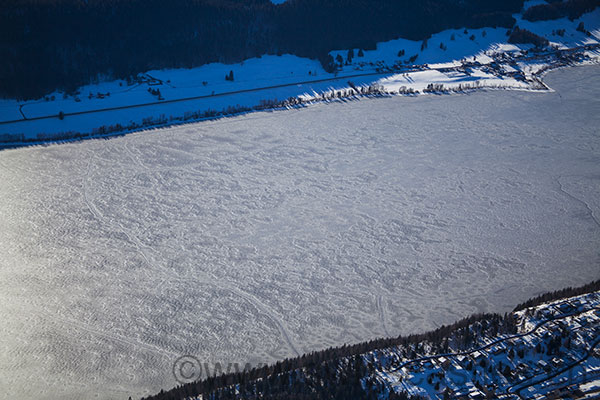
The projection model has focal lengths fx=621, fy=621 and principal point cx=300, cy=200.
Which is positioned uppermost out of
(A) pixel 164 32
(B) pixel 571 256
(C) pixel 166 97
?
(A) pixel 164 32

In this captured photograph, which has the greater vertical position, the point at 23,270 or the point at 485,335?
the point at 23,270

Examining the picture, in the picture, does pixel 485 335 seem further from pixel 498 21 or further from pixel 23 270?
pixel 498 21

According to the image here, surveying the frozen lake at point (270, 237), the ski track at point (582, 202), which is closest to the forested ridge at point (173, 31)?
the frozen lake at point (270, 237)

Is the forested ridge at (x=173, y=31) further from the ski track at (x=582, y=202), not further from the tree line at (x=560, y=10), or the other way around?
the ski track at (x=582, y=202)

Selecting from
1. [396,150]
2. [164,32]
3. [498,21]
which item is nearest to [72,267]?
[396,150]

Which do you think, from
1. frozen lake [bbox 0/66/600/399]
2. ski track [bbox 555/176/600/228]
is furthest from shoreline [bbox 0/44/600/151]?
ski track [bbox 555/176/600/228]

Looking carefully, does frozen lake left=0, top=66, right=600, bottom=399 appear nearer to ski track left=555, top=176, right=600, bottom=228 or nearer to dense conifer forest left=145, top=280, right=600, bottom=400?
ski track left=555, top=176, right=600, bottom=228
